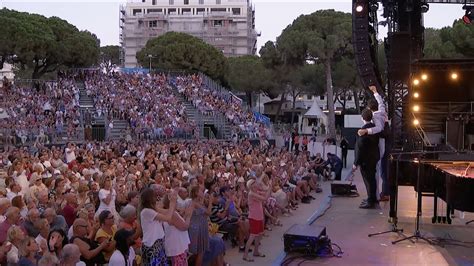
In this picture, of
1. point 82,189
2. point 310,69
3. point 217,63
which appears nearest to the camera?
point 82,189

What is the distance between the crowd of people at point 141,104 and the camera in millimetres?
30766

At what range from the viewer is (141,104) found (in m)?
34.1

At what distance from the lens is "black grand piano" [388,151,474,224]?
8.10 meters

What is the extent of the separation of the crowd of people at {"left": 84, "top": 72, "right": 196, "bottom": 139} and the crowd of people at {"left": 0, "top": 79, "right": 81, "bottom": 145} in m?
1.63

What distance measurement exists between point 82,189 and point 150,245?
2758 millimetres

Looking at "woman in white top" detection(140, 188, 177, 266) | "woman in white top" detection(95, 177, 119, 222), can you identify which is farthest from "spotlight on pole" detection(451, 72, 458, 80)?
"woman in white top" detection(140, 188, 177, 266)

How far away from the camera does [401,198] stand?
52.2 ft

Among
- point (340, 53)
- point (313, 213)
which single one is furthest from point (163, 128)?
point (313, 213)

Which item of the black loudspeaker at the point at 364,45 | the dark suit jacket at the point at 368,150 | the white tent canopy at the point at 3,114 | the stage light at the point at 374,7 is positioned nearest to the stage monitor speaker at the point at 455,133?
the dark suit jacket at the point at 368,150

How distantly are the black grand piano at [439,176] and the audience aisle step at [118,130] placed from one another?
20025 millimetres

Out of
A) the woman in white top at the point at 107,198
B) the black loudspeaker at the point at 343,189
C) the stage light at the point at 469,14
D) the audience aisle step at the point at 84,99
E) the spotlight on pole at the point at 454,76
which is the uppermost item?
the stage light at the point at 469,14

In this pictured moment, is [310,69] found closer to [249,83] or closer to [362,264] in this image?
[249,83]

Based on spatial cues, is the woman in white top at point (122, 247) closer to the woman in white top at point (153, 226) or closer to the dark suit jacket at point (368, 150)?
the woman in white top at point (153, 226)

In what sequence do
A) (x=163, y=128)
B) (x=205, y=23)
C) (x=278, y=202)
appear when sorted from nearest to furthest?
1. (x=278, y=202)
2. (x=163, y=128)
3. (x=205, y=23)
